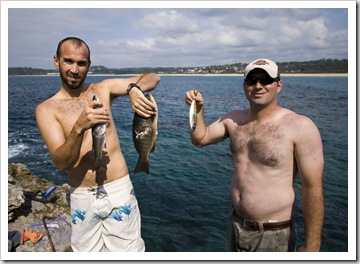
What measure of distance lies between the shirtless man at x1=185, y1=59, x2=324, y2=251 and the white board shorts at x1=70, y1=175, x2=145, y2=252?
157 centimetres

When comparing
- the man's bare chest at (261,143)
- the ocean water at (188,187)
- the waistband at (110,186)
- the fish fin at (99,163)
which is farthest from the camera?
the ocean water at (188,187)

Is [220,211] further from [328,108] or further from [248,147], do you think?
[328,108]

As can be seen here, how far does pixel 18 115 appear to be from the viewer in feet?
113

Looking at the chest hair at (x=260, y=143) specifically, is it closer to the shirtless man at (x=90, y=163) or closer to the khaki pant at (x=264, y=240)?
the khaki pant at (x=264, y=240)

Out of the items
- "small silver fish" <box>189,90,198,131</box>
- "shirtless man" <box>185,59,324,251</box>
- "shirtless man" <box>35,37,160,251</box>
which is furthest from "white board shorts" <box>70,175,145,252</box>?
"shirtless man" <box>185,59,324,251</box>

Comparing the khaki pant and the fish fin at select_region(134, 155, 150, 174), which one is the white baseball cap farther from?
the khaki pant

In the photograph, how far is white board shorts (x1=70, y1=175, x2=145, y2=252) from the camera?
4547 millimetres

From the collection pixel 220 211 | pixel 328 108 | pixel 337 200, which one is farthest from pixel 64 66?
pixel 328 108

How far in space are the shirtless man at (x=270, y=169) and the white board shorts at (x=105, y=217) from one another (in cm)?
157

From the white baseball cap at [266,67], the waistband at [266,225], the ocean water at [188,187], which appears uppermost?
the white baseball cap at [266,67]

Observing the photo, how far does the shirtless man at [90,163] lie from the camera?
4180mm

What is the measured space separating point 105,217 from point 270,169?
103 inches

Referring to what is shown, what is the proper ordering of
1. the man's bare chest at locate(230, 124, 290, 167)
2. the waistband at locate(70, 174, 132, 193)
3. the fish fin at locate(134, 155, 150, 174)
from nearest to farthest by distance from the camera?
the man's bare chest at locate(230, 124, 290, 167) → the fish fin at locate(134, 155, 150, 174) → the waistband at locate(70, 174, 132, 193)

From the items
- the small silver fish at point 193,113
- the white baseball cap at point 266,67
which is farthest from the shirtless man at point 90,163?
the white baseball cap at point 266,67
